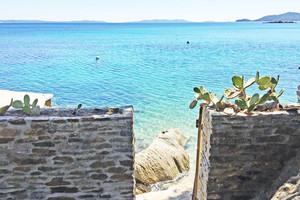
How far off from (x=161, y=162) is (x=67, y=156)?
5373 mm

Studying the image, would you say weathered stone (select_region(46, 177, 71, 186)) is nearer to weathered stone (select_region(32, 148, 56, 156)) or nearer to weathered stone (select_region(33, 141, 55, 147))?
weathered stone (select_region(32, 148, 56, 156))

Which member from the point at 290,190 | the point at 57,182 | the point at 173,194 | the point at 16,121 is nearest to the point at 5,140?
the point at 16,121

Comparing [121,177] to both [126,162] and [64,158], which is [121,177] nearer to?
[126,162]

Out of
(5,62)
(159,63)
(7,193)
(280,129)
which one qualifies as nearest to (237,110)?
(280,129)

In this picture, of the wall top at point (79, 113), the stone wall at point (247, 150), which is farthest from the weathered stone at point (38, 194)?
the stone wall at point (247, 150)

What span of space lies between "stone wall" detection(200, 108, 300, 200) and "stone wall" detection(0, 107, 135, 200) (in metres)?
1.41

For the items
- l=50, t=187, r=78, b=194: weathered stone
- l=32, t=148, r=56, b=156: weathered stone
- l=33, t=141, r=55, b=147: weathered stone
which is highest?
l=33, t=141, r=55, b=147: weathered stone

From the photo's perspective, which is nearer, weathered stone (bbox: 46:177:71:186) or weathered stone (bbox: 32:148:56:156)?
weathered stone (bbox: 32:148:56:156)

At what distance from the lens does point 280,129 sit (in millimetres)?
5500

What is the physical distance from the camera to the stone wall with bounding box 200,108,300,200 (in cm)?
540

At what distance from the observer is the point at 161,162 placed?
10.2 m

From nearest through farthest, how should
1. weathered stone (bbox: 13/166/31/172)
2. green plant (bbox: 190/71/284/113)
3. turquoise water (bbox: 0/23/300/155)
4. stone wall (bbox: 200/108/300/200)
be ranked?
weathered stone (bbox: 13/166/31/172) < stone wall (bbox: 200/108/300/200) < green plant (bbox: 190/71/284/113) < turquoise water (bbox: 0/23/300/155)

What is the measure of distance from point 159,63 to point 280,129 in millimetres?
28377

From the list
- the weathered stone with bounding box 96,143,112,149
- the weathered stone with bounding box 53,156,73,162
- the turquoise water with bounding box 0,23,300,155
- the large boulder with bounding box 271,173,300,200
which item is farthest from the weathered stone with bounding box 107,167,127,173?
the turquoise water with bounding box 0,23,300,155
